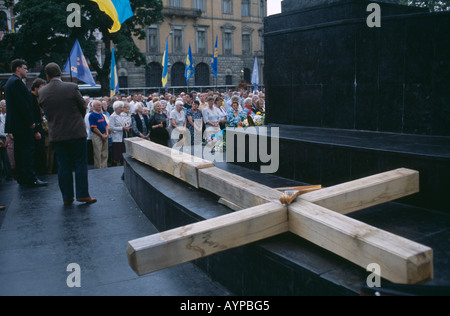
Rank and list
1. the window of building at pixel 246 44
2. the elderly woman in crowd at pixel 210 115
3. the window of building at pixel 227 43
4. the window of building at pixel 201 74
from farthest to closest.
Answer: the window of building at pixel 246 44
the window of building at pixel 227 43
the window of building at pixel 201 74
the elderly woman in crowd at pixel 210 115

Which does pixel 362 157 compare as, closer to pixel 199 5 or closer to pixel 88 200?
pixel 88 200

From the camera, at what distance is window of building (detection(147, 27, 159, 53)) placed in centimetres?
5116

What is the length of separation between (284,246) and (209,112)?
8593 mm

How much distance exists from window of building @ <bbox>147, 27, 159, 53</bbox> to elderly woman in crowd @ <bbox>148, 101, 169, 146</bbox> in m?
42.7

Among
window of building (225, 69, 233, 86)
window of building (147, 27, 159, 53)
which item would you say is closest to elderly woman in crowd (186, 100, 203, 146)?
window of building (147, 27, 159, 53)

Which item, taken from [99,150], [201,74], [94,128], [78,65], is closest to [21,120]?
[94,128]

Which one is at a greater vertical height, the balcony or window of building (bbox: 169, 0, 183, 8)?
window of building (bbox: 169, 0, 183, 8)

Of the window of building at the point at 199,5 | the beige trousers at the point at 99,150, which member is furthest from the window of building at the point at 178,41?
the beige trousers at the point at 99,150

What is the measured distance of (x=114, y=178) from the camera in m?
7.71

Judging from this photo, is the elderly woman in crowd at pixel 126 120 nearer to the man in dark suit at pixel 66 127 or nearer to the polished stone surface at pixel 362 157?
the man in dark suit at pixel 66 127

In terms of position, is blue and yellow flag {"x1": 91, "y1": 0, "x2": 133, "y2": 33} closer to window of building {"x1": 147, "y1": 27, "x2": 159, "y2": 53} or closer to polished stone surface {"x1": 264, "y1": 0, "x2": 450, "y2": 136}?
polished stone surface {"x1": 264, "y1": 0, "x2": 450, "y2": 136}

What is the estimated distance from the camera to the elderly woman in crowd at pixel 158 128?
10.2 meters

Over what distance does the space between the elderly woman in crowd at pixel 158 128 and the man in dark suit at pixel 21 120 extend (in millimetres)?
3174
